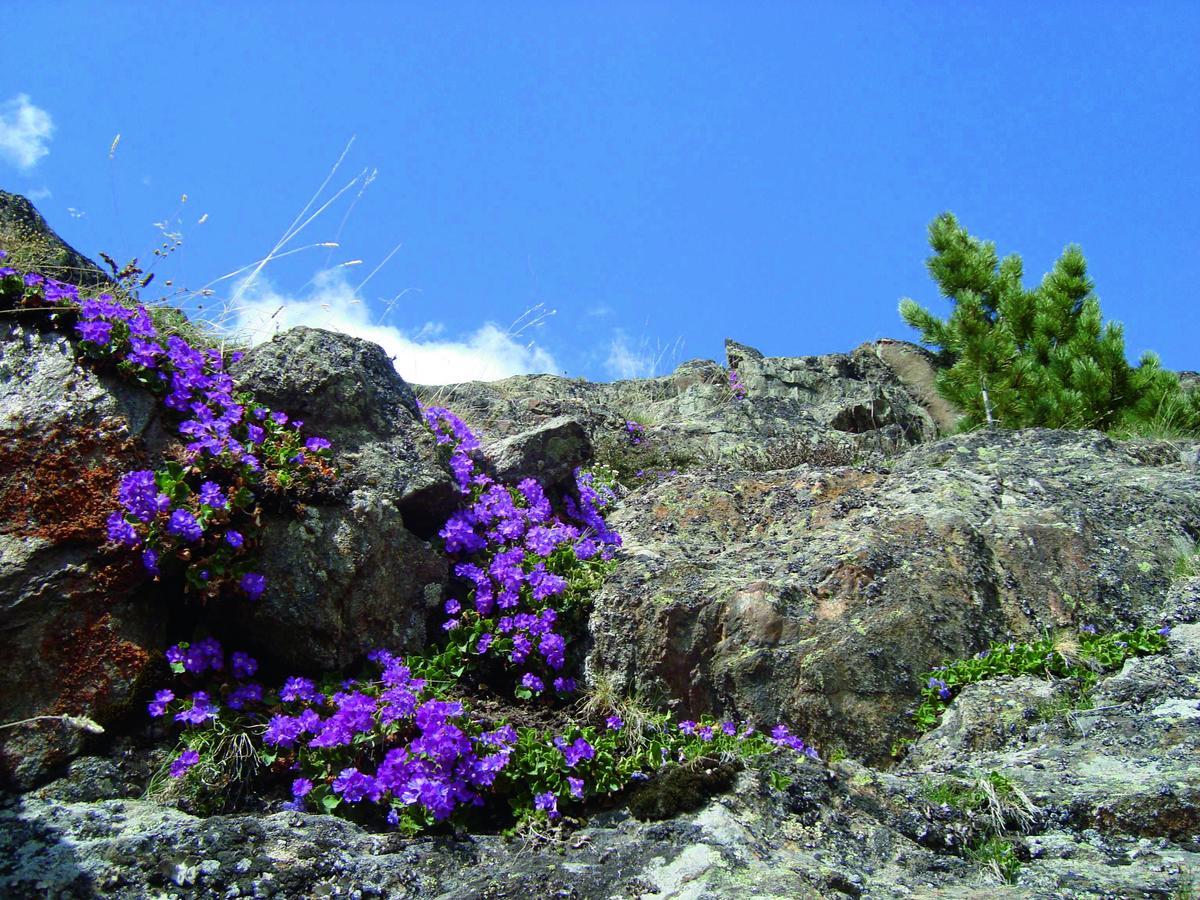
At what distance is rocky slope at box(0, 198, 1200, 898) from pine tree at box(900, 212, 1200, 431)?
5.33 metres

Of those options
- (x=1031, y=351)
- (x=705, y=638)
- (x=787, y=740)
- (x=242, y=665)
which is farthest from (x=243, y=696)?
(x=1031, y=351)

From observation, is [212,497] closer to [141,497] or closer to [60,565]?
[141,497]

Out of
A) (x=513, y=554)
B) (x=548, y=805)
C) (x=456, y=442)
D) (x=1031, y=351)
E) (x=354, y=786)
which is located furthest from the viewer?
(x=1031, y=351)

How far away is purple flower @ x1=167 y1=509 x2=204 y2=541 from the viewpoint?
499 cm

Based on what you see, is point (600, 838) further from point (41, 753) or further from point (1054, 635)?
point (1054, 635)

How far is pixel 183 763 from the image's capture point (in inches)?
179

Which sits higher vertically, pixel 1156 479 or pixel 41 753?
pixel 1156 479

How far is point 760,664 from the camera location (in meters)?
5.30

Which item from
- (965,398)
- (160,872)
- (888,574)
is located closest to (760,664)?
(888,574)

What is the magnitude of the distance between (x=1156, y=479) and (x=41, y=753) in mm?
6698

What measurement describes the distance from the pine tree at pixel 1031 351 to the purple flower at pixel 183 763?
940 cm

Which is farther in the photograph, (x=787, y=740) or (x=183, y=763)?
(x=787, y=740)

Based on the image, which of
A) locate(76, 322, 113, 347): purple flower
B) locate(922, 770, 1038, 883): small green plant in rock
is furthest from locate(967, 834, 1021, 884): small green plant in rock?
locate(76, 322, 113, 347): purple flower

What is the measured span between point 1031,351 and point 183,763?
45.1ft
